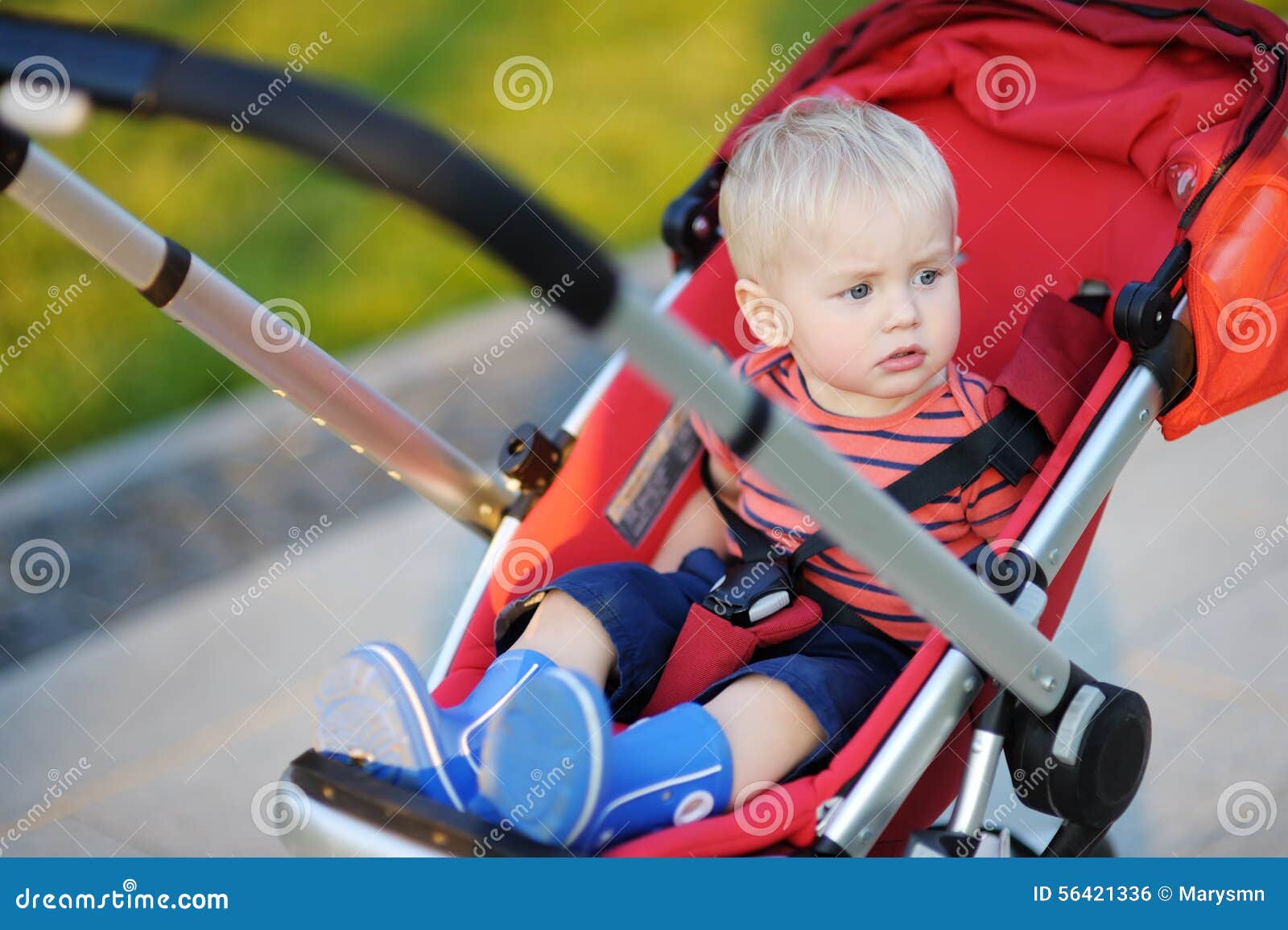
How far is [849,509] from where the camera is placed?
3.84ft

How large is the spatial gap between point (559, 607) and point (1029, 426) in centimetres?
61

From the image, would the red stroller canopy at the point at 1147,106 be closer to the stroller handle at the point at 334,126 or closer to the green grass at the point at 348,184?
the stroller handle at the point at 334,126

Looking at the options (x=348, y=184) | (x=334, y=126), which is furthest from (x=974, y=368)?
(x=348, y=184)

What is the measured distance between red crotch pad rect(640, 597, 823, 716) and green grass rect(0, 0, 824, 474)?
6.29 ft

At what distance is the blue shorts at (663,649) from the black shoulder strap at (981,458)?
5.8 inches

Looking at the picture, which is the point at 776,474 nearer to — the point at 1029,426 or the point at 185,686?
the point at 1029,426

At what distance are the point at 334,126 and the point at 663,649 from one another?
0.94 meters

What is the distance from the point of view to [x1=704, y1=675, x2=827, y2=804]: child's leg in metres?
1.49

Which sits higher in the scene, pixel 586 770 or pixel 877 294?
pixel 877 294

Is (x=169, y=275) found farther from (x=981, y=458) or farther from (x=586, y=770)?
(x=981, y=458)

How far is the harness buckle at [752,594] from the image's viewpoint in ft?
5.51

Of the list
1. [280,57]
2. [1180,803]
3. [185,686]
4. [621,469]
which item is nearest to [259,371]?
[621,469]

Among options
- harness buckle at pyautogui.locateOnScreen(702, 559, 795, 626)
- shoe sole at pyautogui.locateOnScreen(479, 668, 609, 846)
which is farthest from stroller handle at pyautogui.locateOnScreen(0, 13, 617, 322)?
harness buckle at pyautogui.locateOnScreen(702, 559, 795, 626)

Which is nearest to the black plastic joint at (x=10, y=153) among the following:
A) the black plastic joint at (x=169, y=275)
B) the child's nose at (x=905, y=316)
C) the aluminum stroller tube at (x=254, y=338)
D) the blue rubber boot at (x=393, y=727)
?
the aluminum stroller tube at (x=254, y=338)
